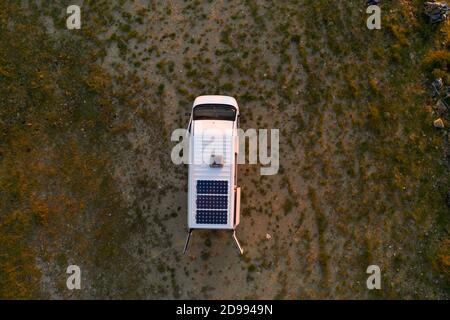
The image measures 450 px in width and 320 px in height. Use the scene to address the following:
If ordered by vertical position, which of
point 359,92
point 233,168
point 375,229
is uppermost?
point 359,92

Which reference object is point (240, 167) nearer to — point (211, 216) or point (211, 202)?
point (211, 202)

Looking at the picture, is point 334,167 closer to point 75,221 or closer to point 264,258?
point 264,258

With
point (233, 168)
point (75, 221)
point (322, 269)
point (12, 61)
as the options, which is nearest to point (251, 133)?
point (233, 168)

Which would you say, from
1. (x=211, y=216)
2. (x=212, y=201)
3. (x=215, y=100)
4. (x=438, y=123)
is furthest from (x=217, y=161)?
(x=438, y=123)

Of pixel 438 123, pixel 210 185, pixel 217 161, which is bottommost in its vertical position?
pixel 210 185

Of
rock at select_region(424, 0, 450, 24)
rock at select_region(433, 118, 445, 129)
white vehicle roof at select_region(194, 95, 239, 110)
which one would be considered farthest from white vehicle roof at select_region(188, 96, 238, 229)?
rock at select_region(424, 0, 450, 24)

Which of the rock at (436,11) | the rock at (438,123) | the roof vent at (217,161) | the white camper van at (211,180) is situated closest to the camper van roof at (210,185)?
the white camper van at (211,180)

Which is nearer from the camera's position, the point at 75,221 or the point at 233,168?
the point at 233,168
